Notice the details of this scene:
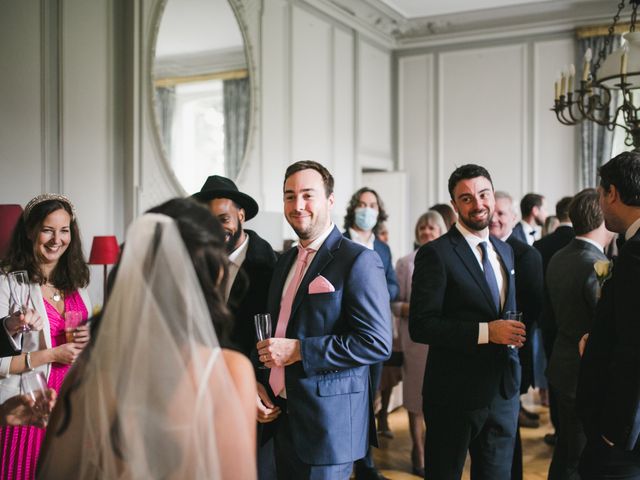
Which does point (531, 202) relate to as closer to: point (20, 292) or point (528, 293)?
point (528, 293)

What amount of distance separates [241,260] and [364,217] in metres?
2.04

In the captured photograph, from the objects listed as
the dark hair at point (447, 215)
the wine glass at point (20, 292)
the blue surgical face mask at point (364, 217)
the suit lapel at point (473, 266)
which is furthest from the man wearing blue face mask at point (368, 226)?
the wine glass at point (20, 292)

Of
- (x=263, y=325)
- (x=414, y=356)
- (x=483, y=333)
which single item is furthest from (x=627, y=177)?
(x=414, y=356)

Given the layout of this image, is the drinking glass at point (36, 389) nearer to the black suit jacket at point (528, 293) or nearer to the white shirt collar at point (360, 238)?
the black suit jacket at point (528, 293)

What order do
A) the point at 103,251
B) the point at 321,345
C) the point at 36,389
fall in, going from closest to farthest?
1. the point at 36,389
2. the point at 321,345
3. the point at 103,251

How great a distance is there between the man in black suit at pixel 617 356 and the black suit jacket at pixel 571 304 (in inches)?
28.2

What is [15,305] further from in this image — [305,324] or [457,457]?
[457,457]

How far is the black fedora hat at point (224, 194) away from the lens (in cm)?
255

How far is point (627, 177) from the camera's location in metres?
2.14

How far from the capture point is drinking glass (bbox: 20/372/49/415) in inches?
61.1

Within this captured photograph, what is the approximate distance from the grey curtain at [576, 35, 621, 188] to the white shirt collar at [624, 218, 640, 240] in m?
5.84

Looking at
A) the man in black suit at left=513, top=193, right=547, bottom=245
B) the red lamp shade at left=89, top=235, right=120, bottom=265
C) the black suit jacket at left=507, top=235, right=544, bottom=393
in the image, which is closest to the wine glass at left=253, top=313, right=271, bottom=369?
the black suit jacket at left=507, top=235, right=544, bottom=393

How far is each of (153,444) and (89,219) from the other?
3.52 metres

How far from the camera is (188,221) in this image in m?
1.32
